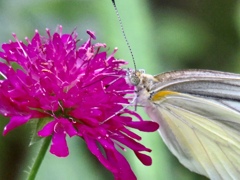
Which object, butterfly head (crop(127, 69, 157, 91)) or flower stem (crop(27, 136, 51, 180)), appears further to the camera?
butterfly head (crop(127, 69, 157, 91))

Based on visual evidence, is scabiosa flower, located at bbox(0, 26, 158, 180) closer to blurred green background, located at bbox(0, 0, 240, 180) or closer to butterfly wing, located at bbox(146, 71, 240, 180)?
butterfly wing, located at bbox(146, 71, 240, 180)

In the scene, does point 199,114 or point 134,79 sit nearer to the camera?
point 134,79

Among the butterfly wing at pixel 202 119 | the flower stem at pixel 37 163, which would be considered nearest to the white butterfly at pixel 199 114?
the butterfly wing at pixel 202 119

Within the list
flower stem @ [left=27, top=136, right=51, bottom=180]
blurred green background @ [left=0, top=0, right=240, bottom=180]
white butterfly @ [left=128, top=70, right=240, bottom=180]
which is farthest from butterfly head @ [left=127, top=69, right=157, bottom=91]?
blurred green background @ [left=0, top=0, right=240, bottom=180]

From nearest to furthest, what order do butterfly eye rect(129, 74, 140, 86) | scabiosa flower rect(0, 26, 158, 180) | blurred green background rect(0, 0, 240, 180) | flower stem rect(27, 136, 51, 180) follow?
flower stem rect(27, 136, 51, 180) → scabiosa flower rect(0, 26, 158, 180) → butterfly eye rect(129, 74, 140, 86) → blurred green background rect(0, 0, 240, 180)

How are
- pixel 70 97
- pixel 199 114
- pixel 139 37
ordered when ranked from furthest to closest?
pixel 139 37 → pixel 199 114 → pixel 70 97

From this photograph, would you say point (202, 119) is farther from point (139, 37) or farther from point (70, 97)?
point (139, 37)

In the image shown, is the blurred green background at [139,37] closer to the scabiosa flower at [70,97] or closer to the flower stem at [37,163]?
the scabiosa flower at [70,97]

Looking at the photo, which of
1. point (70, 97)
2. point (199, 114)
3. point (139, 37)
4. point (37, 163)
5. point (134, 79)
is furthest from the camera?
point (139, 37)

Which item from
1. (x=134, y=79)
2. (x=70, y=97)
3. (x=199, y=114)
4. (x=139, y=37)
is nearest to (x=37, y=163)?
(x=70, y=97)
